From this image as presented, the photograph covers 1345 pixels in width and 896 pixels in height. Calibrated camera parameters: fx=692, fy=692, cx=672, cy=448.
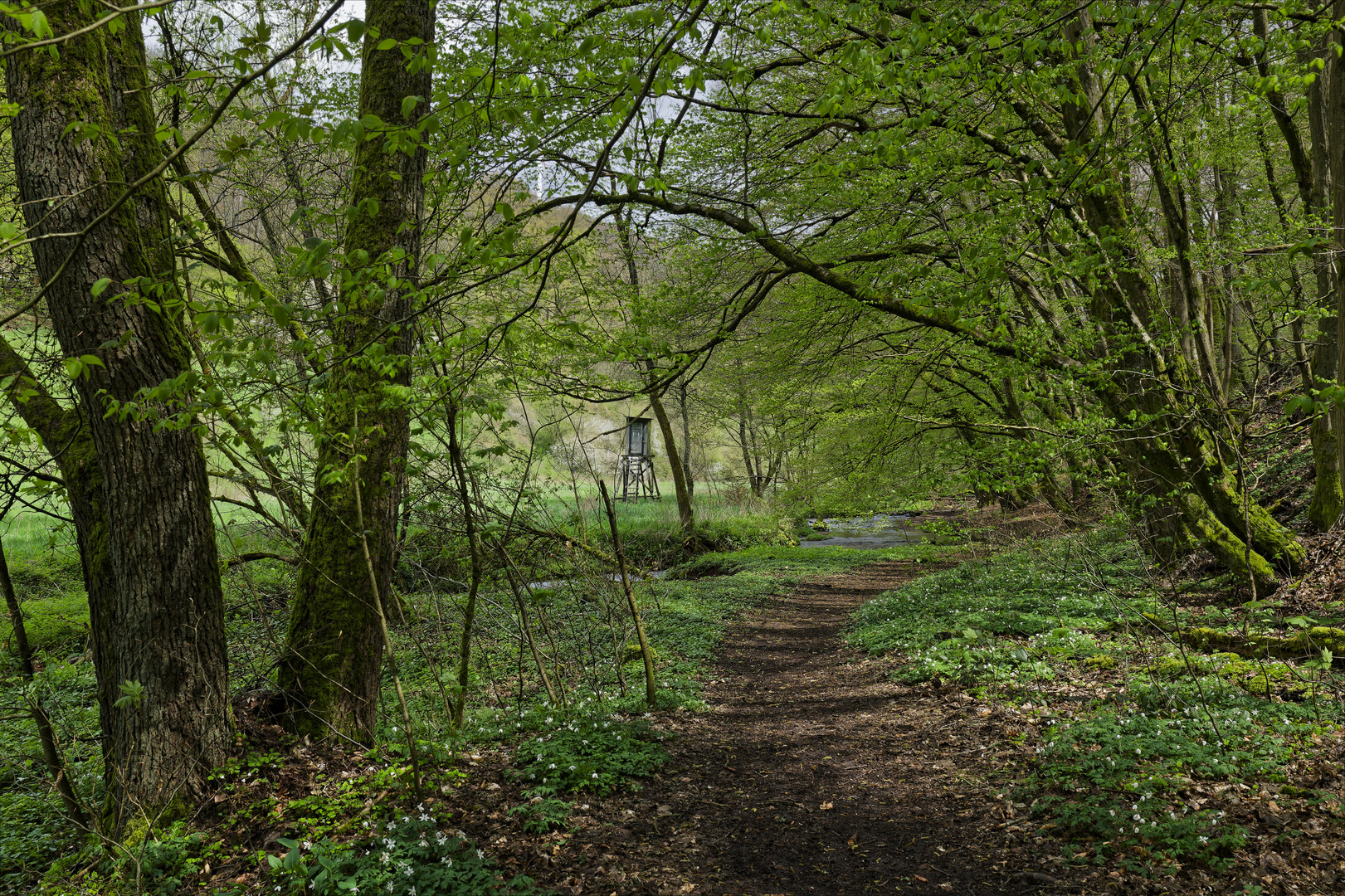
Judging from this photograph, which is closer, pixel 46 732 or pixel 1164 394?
pixel 46 732

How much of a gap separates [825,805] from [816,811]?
0.10 metres

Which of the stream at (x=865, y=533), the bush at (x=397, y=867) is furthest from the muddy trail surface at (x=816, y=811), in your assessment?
the stream at (x=865, y=533)

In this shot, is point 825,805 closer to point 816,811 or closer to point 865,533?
point 816,811

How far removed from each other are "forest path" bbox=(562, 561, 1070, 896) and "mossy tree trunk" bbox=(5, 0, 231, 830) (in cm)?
221

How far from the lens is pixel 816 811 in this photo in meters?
4.04

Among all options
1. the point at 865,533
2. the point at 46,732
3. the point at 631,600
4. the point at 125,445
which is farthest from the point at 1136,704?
the point at 865,533

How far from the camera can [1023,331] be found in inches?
277

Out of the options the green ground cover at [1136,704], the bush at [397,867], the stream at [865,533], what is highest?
the bush at [397,867]

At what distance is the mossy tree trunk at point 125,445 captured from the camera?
3.37 meters

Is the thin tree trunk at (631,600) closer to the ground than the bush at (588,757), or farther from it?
farther from it

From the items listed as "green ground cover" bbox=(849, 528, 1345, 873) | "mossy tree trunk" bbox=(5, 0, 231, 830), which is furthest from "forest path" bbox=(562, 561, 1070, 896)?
"mossy tree trunk" bbox=(5, 0, 231, 830)

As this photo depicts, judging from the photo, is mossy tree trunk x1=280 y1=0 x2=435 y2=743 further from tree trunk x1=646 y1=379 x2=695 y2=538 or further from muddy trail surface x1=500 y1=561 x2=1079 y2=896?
tree trunk x1=646 y1=379 x2=695 y2=538

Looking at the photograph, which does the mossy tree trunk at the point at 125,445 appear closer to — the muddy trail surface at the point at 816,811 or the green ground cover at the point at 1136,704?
the muddy trail surface at the point at 816,811

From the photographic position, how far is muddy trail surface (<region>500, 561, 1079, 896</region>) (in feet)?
10.6
